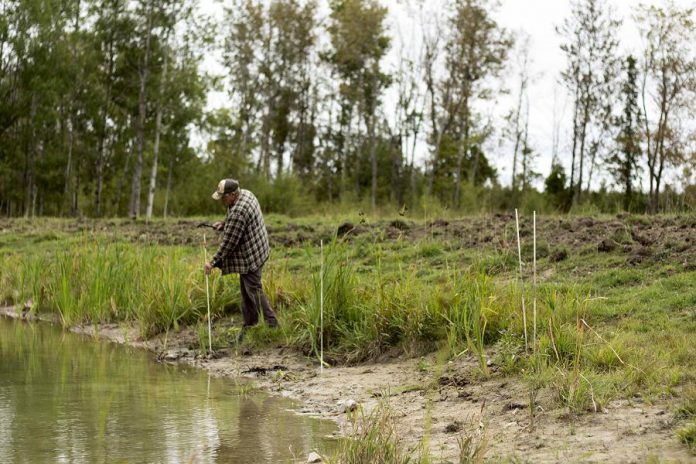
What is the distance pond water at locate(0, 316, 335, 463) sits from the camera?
5527 millimetres

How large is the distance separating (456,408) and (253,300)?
12.3ft

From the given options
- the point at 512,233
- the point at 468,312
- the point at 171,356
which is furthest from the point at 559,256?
the point at 171,356

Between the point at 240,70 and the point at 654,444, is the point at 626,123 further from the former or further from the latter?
the point at 654,444

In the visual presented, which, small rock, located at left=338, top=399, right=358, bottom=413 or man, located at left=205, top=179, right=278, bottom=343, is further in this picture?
man, located at left=205, top=179, right=278, bottom=343

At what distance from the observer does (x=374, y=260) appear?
12.9 metres

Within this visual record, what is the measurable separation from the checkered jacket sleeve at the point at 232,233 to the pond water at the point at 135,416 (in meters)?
1.32

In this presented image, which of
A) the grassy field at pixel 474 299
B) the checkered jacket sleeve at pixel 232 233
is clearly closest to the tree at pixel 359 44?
the grassy field at pixel 474 299

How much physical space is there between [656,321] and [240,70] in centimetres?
4288

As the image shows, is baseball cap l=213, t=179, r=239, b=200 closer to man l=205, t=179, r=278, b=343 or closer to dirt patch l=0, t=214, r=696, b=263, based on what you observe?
man l=205, t=179, r=278, b=343

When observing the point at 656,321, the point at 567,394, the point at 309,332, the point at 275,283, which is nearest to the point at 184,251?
the point at 275,283

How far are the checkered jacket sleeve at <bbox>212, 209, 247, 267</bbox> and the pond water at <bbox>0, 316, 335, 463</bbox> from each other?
4.33 feet

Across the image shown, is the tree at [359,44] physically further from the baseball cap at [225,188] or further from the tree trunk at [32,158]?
the baseball cap at [225,188]

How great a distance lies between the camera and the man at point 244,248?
9500mm

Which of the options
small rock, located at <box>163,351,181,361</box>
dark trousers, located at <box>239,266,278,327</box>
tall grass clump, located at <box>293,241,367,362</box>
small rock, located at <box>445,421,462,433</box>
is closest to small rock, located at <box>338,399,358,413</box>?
small rock, located at <box>445,421,462,433</box>
